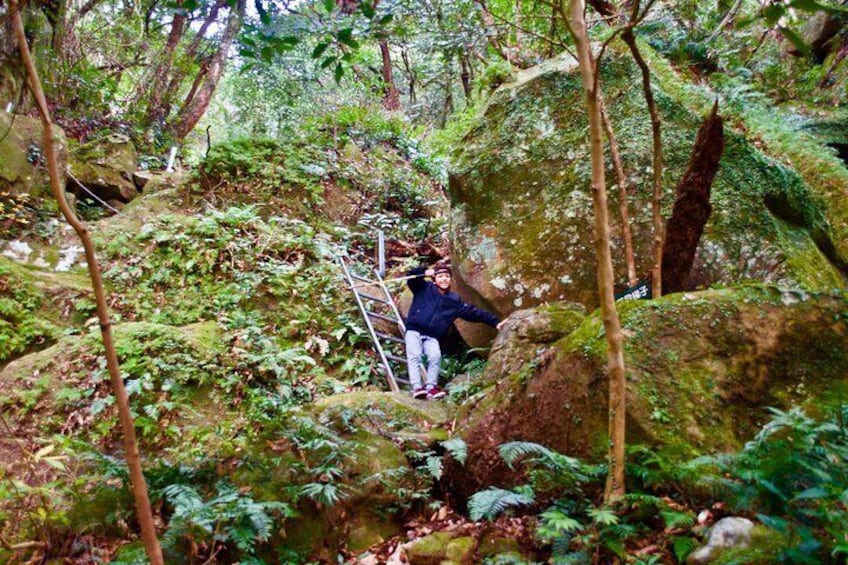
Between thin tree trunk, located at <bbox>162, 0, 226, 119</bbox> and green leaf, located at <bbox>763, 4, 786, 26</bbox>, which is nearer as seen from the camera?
green leaf, located at <bbox>763, 4, 786, 26</bbox>

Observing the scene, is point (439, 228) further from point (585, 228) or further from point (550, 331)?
point (550, 331)

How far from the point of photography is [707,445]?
2.64 meters

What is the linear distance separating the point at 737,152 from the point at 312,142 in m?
7.49

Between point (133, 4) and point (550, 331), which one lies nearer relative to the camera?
point (550, 331)

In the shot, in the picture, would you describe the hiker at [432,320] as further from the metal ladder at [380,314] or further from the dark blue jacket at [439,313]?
the metal ladder at [380,314]

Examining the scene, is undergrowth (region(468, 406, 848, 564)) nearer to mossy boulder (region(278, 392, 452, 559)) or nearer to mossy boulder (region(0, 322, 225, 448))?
mossy boulder (region(278, 392, 452, 559))

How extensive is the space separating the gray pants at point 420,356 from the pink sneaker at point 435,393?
0.28 feet

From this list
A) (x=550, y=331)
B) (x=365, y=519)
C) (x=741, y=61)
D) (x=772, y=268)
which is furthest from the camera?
(x=741, y=61)

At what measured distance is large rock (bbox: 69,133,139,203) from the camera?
821 centimetres

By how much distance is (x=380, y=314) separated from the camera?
6797 mm

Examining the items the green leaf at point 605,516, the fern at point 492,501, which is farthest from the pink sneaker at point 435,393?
the green leaf at point 605,516

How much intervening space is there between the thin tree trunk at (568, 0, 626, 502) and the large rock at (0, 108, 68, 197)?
6.74 metres

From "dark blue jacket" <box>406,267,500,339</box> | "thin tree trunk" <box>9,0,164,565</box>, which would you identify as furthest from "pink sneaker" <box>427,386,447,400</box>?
"thin tree trunk" <box>9,0,164,565</box>

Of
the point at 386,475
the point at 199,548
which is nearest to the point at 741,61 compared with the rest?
the point at 386,475
